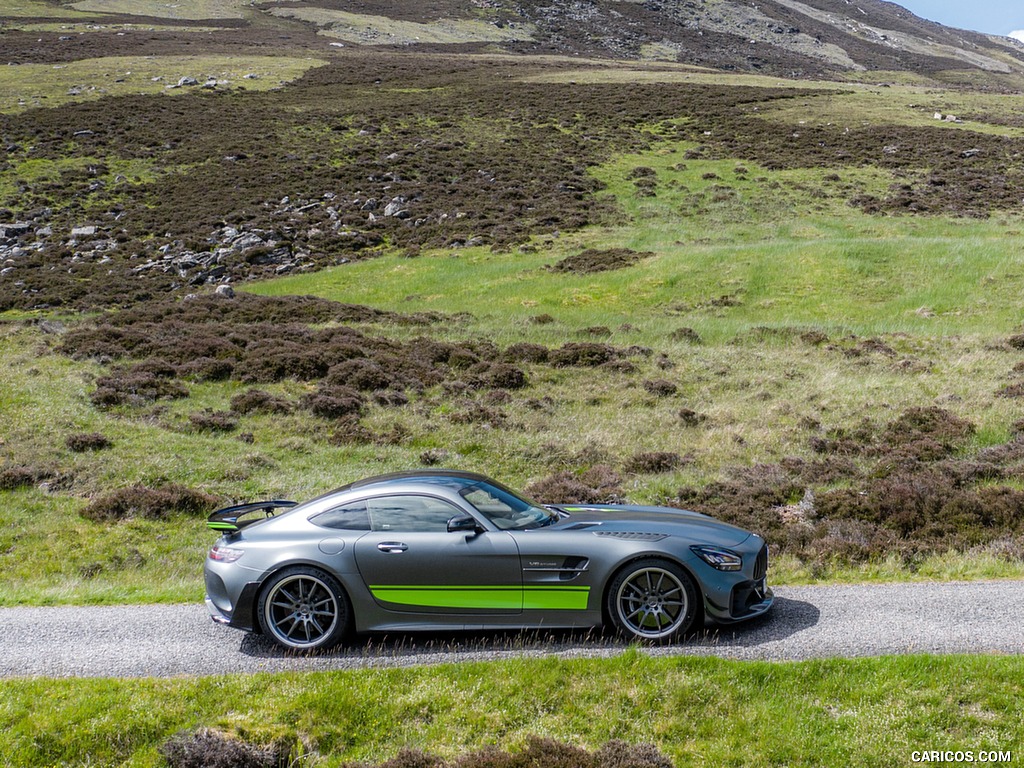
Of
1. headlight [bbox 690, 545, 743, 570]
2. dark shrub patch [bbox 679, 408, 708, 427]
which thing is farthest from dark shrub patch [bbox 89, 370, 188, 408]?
headlight [bbox 690, 545, 743, 570]

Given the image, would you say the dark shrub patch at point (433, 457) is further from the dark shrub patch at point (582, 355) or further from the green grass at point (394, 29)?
the green grass at point (394, 29)

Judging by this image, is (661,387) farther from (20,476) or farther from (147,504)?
(20,476)

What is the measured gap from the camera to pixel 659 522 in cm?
834

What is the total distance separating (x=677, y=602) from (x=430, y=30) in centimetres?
12416

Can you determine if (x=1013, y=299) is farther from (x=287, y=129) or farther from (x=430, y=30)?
(x=430, y=30)

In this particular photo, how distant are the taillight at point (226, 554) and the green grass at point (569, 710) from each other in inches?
51.0

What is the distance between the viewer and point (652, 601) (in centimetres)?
795

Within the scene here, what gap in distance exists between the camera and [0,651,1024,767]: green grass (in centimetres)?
642

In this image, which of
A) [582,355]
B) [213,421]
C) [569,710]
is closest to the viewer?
[569,710]

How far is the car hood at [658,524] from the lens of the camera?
26.6ft

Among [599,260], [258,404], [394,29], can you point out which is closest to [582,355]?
[258,404]

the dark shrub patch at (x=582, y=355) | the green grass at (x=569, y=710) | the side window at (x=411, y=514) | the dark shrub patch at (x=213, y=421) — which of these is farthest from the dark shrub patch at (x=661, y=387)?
the green grass at (x=569, y=710)

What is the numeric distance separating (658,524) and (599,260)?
105 feet

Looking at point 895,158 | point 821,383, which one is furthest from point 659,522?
point 895,158
